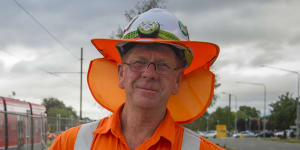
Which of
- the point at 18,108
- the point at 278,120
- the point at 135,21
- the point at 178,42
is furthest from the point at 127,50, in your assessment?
the point at 278,120

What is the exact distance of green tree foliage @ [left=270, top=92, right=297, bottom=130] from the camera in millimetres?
52500

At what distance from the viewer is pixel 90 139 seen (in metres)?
2.20

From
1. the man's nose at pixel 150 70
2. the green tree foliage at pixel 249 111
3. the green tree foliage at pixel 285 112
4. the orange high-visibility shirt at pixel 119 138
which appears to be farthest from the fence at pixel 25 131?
the green tree foliage at pixel 249 111

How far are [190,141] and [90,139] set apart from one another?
569 millimetres

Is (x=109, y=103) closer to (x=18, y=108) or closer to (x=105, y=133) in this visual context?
(x=105, y=133)

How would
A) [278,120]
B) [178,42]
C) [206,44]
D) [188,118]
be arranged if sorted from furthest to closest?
[278,120] → [188,118] → [206,44] → [178,42]

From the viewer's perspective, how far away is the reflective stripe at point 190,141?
2181 mm

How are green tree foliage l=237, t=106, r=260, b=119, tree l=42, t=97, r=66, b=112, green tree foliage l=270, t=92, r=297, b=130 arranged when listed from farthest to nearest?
green tree foliage l=237, t=106, r=260, b=119 → tree l=42, t=97, r=66, b=112 → green tree foliage l=270, t=92, r=297, b=130

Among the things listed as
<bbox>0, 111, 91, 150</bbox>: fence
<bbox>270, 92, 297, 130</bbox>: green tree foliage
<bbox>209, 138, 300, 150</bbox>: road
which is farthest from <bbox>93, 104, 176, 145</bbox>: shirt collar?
<bbox>270, 92, 297, 130</bbox>: green tree foliage

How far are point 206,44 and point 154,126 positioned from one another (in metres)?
0.58

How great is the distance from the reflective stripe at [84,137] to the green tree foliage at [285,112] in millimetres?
53481

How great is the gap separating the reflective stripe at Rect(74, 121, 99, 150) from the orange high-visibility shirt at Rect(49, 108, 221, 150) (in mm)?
23

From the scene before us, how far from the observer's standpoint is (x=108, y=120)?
2346 mm

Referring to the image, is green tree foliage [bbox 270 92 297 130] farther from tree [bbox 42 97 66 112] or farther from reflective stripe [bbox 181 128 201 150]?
tree [bbox 42 97 66 112]
